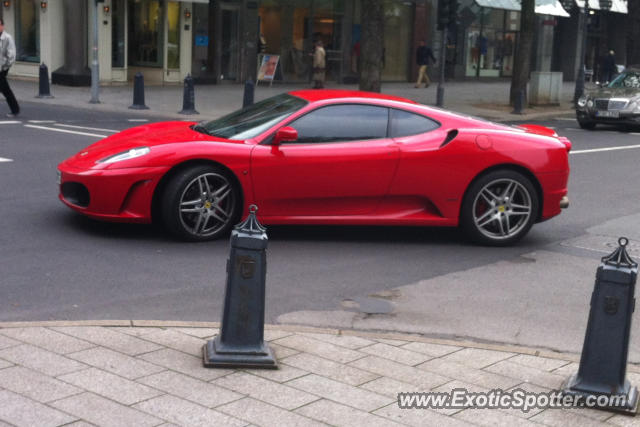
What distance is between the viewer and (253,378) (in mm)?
4816

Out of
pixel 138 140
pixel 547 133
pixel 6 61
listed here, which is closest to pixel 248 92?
pixel 6 61

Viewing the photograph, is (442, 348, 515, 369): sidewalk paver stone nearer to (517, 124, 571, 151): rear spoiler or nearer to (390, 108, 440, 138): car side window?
(390, 108, 440, 138): car side window

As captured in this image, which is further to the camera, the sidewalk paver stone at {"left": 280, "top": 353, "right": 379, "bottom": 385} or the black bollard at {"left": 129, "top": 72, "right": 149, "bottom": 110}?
the black bollard at {"left": 129, "top": 72, "right": 149, "bottom": 110}

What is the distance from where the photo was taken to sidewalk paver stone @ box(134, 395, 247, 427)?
4.21 meters

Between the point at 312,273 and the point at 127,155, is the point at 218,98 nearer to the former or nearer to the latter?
the point at 127,155

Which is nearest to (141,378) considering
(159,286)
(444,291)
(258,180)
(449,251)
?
(159,286)

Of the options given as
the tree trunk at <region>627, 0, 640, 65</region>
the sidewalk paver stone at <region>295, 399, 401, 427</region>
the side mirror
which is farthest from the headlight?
the tree trunk at <region>627, 0, 640, 65</region>

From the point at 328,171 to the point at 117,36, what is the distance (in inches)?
867

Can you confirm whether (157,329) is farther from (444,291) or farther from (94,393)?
(444,291)

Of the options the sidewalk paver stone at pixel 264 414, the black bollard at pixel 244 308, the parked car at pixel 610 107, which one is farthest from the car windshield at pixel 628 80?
the sidewalk paver stone at pixel 264 414

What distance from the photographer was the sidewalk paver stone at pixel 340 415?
14.2 feet

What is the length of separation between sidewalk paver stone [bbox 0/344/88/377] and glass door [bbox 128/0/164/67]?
25.9 m

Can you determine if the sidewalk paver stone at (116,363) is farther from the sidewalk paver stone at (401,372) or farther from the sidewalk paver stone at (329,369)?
the sidewalk paver stone at (401,372)

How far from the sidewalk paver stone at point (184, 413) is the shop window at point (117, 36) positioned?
A: 25.5 meters
